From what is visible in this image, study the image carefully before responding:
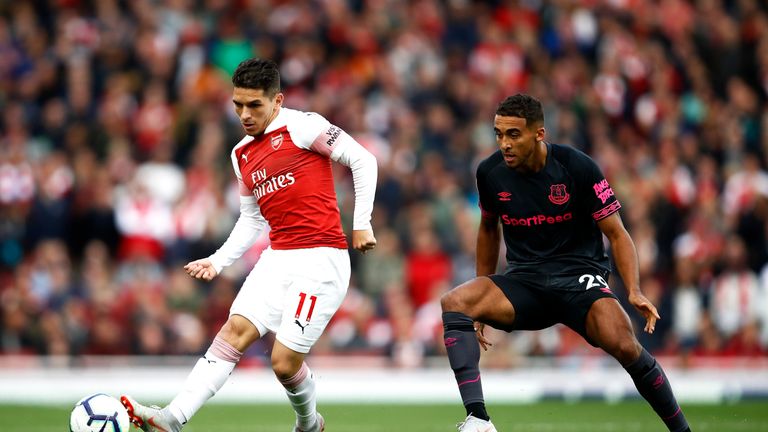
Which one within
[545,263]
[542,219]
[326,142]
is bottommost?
[545,263]

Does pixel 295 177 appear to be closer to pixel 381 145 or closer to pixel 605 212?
pixel 605 212

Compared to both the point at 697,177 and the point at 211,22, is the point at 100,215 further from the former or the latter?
the point at 697,177

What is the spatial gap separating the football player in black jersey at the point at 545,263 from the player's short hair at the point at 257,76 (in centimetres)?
155

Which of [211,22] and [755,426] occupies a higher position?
[211,22]

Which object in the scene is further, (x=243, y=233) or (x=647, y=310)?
(x=243, y=233)

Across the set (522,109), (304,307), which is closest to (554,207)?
(522,109)

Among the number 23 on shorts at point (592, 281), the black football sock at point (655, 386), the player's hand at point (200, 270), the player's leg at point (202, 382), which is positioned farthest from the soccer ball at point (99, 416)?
the black football sock at point (655, 386)

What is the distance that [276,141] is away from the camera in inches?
337

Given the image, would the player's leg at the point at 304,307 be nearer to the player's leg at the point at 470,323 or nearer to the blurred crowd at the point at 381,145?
the player's leg at the point at 470,323

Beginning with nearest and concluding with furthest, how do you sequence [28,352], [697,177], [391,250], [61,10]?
1. [28,352]
2. [391,250]
3. [697,177]
4. [61,10]

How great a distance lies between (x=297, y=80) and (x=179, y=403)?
36.0ft

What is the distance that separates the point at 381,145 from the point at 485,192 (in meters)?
9.37

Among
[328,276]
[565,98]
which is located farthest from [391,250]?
[328,276]

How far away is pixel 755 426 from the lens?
11328mm
